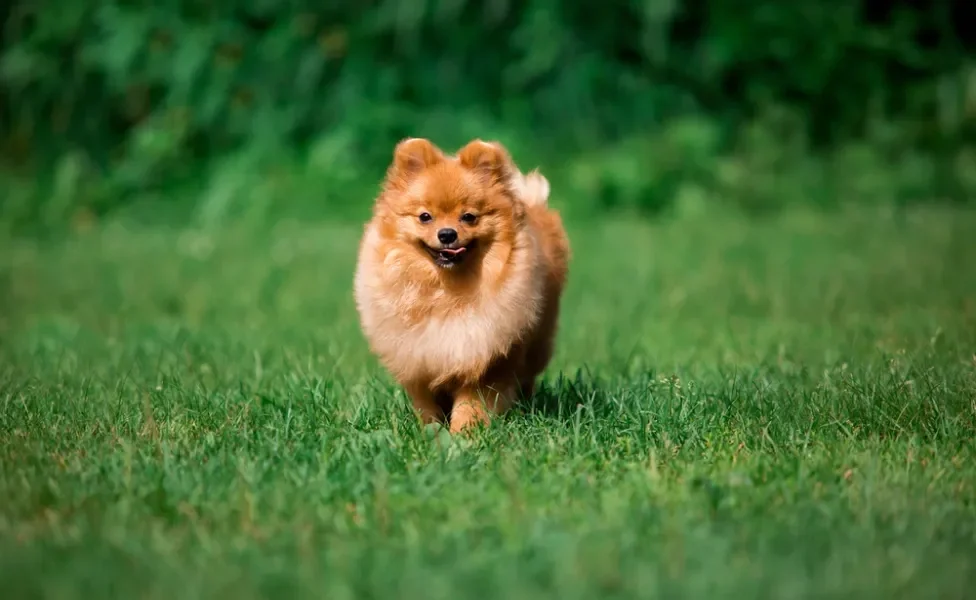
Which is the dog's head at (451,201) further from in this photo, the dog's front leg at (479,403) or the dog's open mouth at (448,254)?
the dog's front leg at (479,403)

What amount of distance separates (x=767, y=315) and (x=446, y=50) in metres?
5.34

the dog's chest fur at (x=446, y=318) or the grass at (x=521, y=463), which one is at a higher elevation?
the dog's chest fur at (x=446, y=318)

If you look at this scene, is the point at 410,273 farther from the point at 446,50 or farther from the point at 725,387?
the point at 446,50

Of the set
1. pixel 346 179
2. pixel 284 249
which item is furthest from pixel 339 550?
pixel 346 179

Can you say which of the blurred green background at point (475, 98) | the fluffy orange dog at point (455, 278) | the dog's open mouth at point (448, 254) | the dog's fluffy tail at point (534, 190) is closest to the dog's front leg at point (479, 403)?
the fluffy orange dog at point (455, 278)

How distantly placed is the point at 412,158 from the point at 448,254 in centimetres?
38

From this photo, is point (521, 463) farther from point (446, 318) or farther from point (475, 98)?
point (475, 98)

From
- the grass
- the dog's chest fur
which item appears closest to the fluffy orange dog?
the dog's chest fur

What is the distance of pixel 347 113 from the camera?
1080cm

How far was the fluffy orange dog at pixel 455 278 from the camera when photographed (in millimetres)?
3922

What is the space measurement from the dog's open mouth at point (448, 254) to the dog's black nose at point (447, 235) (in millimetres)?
30

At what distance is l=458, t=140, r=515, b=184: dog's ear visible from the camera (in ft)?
13.0

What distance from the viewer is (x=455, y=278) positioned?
3988 mm

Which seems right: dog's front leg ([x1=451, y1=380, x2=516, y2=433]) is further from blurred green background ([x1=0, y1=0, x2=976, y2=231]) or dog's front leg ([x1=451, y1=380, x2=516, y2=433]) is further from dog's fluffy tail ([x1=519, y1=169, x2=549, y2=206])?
blurred green background ([x1=0, y1=0, x2=976, y2=231])
